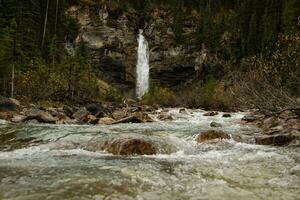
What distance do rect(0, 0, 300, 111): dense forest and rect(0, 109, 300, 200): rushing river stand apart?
771 centimetres

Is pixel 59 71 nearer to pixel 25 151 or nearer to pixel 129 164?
pixel 25 151

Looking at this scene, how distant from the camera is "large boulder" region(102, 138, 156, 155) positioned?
1430 centimetres

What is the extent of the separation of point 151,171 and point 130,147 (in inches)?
130

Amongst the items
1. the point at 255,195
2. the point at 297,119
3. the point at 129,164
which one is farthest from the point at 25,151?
the point at 297,119

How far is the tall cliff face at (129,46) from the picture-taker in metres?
70.6

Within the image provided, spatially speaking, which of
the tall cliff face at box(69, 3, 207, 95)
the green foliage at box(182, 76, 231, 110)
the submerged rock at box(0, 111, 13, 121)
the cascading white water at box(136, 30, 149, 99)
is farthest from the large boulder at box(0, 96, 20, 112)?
the cascading white water at box(136, 30, 149, 99)

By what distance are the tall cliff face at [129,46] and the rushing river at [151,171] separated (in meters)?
54.1

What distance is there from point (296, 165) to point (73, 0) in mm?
66809

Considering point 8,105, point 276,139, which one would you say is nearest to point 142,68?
point 8,105

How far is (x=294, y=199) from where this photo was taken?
884 centimetres

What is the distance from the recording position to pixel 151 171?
36.8 ft

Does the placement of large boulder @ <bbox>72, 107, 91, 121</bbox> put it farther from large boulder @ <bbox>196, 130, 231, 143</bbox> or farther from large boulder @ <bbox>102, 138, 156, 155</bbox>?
large boulder @ <bbox>102, 138, 156, 155</bbox>

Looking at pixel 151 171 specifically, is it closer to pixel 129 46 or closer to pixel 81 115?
pixel 81 115

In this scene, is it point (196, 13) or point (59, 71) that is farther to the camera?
point (196, 13)
